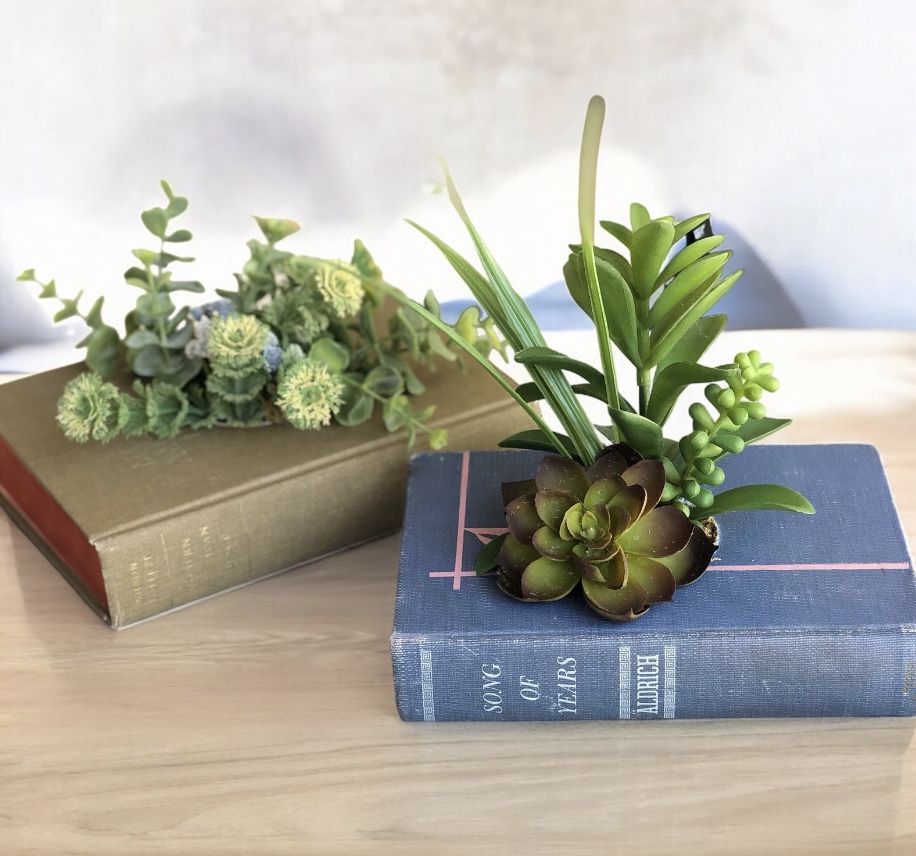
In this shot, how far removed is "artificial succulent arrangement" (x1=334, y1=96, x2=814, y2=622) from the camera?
1.90 feet

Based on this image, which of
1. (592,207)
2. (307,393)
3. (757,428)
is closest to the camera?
(592,207)

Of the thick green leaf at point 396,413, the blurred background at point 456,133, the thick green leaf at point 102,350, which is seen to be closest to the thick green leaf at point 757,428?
the thick green leaf at point 396,413

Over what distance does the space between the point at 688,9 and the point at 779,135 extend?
0.16 m

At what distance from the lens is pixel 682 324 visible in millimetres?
584

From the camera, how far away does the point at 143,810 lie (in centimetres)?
60

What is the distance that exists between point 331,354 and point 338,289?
0.05m

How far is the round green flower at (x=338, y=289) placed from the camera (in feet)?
2.53

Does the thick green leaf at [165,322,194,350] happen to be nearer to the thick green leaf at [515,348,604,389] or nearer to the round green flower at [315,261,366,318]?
the round green flower at [315,261,366,318]

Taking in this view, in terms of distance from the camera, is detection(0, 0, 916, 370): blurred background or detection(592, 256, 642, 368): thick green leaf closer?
detection(592, 256, 642, 368): thick green leaf

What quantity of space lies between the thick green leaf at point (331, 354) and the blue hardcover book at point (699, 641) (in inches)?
6.8

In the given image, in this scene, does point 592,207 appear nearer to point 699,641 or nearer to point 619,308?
point 619,308

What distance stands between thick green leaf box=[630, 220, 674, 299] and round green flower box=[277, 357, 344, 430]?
24cm

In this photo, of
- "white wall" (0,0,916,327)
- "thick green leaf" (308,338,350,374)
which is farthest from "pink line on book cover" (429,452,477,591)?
"white wall" (0,0,916,327)

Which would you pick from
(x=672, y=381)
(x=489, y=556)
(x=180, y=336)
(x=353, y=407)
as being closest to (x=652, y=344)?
(x=672, y=381)
